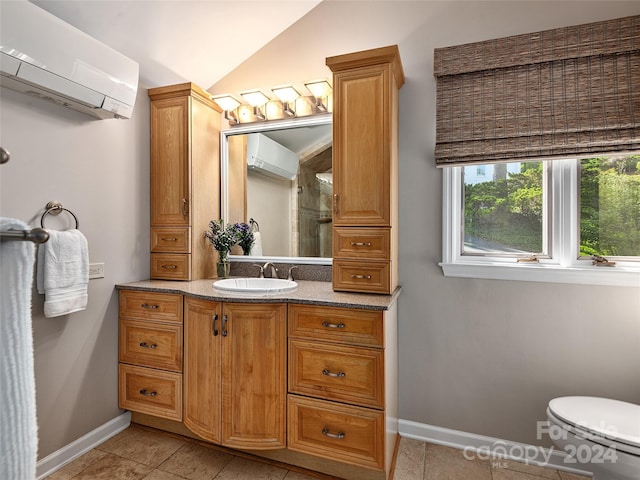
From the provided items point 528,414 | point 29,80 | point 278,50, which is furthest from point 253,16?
point 528,414

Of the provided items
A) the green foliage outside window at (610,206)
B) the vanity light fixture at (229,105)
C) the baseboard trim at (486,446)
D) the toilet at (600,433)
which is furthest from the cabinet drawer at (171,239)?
the green foliage outside window at (610,206)

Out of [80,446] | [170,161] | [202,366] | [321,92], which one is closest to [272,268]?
[202,366]

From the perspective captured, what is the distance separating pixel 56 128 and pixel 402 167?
1.96 metres

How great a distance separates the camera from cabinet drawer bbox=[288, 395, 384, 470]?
1.63 metres

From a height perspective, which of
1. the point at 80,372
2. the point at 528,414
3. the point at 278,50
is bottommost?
the point at 528,414

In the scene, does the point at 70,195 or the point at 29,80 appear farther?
the point at 70,195

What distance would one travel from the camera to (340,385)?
1690mm

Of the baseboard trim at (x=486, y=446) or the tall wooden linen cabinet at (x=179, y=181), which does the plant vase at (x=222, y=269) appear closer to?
the tall wooden linen cabinet at (x=179, y=181)

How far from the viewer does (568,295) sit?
1.85 metres

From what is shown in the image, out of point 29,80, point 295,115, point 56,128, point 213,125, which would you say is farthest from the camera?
point 213,125

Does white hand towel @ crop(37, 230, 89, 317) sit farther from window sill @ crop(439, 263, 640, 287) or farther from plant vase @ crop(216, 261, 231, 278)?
window sill @ crop(439, 263, 640, 287)

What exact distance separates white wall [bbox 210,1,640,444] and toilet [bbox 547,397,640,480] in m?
0.29

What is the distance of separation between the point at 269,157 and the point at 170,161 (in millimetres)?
684

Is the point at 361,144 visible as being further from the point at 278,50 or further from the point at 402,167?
the point at 278,50
